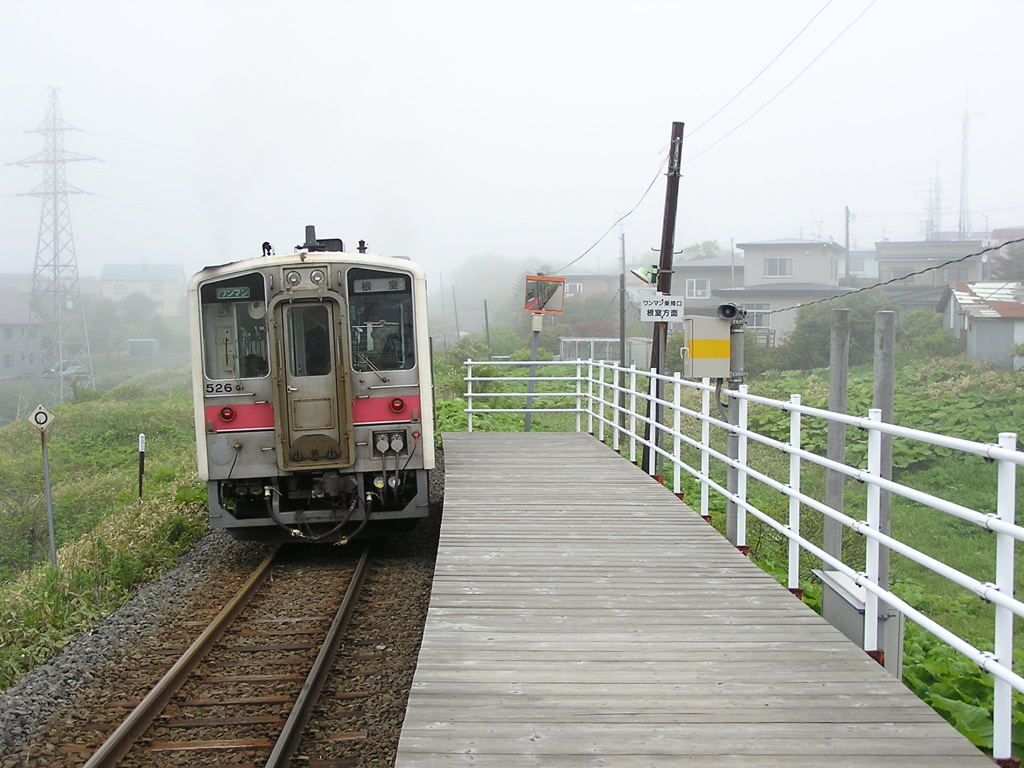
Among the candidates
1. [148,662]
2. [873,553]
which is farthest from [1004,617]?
[148,662]

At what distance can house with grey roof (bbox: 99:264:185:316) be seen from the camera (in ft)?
308

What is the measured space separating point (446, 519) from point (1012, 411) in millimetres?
14756

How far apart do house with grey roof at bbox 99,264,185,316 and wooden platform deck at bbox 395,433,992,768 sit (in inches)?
3630

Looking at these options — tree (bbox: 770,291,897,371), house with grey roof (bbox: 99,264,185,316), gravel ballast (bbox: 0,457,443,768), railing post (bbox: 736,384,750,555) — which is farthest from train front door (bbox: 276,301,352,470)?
house with grey roof (bbox: 99,264,185,316)

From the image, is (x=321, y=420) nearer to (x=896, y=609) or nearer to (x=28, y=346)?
(x=896, y=609)

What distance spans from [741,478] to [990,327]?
24.7 meters

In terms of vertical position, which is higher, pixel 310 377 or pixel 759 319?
pixel 759 319

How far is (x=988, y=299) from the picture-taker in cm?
3034

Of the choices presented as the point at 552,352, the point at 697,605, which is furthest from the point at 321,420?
the point at 552,352

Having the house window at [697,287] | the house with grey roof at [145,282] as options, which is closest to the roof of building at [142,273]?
the house with grey roof at [145,282]

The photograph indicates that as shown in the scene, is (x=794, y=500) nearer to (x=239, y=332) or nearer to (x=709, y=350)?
(x=709, y=350)

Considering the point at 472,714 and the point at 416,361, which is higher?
the point at 416,361

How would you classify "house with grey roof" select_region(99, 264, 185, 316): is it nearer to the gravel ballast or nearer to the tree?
the tree

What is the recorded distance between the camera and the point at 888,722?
3.57 metres
